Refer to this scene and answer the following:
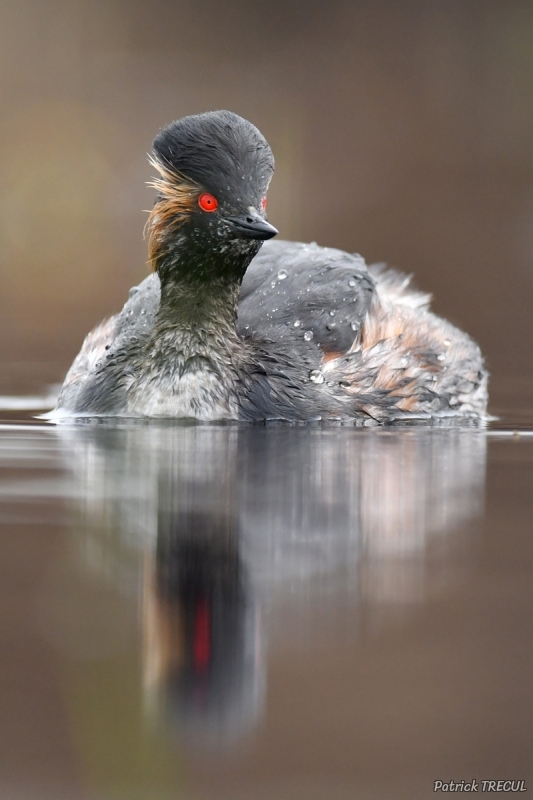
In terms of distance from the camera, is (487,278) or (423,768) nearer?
(423,768)

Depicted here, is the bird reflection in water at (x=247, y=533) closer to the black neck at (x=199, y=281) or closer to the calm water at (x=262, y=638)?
the calm water at (x=262, y=638)

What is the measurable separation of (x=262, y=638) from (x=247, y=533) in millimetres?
902

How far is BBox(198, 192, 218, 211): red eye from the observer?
20.7 ft

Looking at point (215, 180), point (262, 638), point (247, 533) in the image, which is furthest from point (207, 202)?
point (262, 638)

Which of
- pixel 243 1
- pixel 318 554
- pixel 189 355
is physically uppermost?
pixel 243 1

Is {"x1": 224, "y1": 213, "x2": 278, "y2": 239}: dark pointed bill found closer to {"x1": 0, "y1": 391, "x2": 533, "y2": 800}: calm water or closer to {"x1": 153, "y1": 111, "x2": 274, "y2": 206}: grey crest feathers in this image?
{"x1": 153, "y1": 111, "x2": 274, "y2": 206}: grey crest feathers

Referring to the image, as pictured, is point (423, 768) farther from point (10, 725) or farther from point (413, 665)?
point (10, 725)

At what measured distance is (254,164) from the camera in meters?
6.28

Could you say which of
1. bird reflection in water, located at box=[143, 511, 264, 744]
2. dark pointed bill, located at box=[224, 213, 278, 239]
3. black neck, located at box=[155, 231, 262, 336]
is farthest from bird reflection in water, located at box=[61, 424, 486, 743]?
black neck, located at box=[155, 231, 262, 336]

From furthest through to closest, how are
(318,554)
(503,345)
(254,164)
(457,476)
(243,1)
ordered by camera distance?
1. (243,1)
2. (503,345)
3. (254,164)
4. (457,476)
5. (318,554)

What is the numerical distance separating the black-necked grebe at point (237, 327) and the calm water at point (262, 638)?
2515 mm

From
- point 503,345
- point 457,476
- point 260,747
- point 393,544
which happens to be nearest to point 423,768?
point 260,747

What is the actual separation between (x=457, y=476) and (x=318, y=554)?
4.91ft

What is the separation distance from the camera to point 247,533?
9.34 feet
